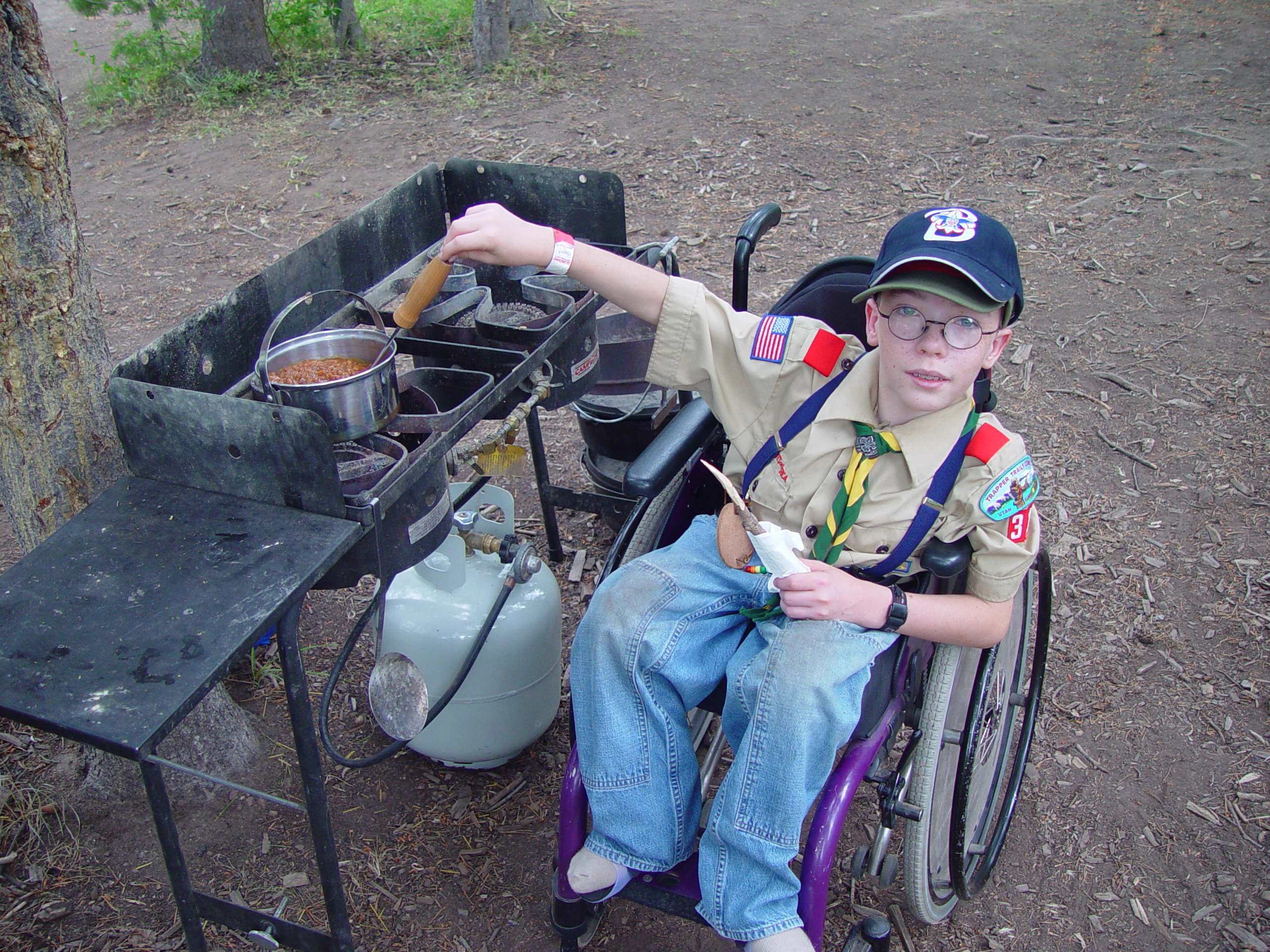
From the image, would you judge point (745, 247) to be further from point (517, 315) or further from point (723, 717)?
point (723, 717)

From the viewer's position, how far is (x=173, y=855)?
159 centimetres

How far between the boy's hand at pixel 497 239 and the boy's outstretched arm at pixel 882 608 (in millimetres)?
828

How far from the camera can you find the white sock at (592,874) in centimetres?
178

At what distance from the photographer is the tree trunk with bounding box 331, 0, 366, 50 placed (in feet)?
26.9

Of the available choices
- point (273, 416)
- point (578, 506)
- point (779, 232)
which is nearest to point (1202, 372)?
Answer: point (779, 232)

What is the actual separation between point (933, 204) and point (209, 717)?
15.2 ft

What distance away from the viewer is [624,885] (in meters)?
1.83

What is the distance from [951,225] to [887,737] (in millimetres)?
979

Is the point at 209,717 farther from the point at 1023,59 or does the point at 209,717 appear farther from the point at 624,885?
the point at 1023,59

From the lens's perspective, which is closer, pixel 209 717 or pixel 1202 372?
pixel 209 717

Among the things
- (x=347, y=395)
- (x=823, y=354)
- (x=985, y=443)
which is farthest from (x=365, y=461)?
(x=985, y=443)

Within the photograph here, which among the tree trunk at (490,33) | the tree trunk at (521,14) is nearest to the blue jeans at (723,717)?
the tree trunk at (490,33)

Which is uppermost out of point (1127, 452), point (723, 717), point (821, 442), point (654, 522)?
point (821, 442)

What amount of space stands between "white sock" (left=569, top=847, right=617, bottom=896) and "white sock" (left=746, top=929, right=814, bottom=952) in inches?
11.3
